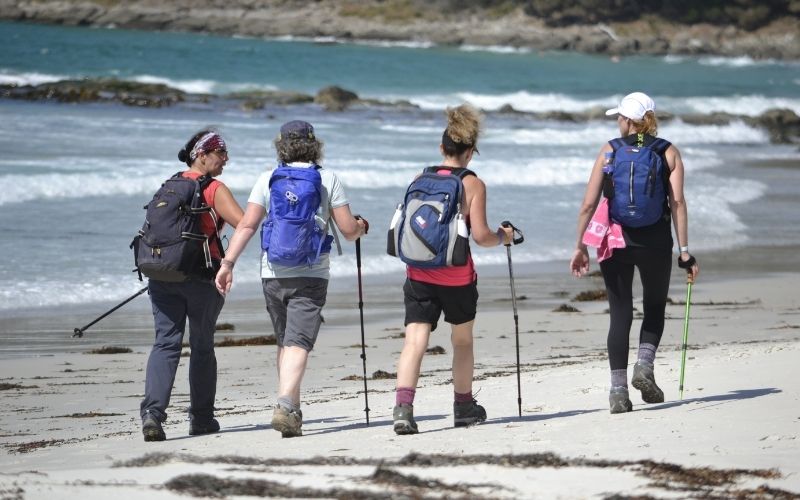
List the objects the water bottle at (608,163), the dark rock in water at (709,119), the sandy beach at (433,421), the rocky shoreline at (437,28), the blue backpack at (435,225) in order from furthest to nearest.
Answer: the rocky shoreline at (437,28)
the dark rock in water at (709,119)
the water bottle at (608,163)
the blue backpack at (435,225)
the sandy beach at (433,421)

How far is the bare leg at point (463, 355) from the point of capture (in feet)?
20.7

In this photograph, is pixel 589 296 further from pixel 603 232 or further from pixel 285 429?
pixel 285 429

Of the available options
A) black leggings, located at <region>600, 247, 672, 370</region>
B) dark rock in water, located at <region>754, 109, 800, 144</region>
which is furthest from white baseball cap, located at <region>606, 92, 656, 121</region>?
dark rock in water, located at <region>754, 109, 800, 144</region>

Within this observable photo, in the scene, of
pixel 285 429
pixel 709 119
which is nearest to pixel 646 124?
pixel 285 429

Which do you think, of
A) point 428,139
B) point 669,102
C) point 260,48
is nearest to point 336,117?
point 428,139

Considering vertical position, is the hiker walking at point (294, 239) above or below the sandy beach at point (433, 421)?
above

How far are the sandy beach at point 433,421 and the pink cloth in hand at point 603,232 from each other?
0.84m

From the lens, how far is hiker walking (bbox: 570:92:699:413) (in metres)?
6.39

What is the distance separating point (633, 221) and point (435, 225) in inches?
42.3

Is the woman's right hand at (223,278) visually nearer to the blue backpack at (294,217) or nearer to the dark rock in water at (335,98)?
the blue backpack at (294,217)

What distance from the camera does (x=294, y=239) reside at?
614 centimetres

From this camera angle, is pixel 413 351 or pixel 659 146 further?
pixel 659 146

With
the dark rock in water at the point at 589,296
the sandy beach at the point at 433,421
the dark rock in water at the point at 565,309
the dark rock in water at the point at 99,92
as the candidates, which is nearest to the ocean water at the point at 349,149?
the dark rock in water at the point at 99,92

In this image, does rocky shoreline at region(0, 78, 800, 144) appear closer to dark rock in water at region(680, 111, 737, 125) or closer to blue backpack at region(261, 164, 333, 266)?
dark rock in water at region(680, 111, 737, 125)
